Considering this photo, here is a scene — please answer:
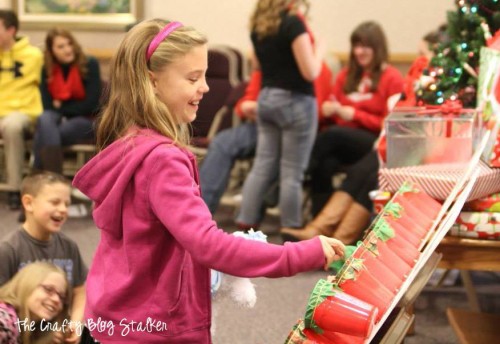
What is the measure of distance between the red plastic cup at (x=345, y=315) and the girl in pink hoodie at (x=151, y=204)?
0.09m

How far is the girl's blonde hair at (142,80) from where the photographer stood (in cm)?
178

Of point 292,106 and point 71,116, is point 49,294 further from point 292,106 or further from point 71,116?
point 71,116

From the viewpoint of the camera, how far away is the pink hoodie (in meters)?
1.67

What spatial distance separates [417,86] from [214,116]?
8.53ft

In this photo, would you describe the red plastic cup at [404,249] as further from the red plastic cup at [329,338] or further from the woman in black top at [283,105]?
the woman in black top at [283,105]

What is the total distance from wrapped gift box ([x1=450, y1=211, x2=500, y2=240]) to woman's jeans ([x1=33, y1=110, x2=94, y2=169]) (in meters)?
3.44

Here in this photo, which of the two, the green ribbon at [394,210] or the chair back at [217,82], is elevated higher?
the green ribbon at [394,210]

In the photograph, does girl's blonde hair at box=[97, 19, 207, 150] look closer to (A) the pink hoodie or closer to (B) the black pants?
(A) the pink hoodie

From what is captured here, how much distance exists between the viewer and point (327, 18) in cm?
667

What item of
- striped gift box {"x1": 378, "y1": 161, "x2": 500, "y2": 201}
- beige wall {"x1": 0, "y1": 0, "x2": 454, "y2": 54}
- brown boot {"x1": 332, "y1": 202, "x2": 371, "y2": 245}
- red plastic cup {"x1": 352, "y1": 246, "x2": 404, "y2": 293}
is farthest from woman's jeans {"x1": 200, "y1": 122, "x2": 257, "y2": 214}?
red plastic cup {"x1": 352, "y1": 246, "x2": 404, "y2": 293}

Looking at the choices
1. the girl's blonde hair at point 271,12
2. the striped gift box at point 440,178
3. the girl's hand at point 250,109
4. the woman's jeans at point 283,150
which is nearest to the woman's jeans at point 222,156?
the girl's hand at point 250,109

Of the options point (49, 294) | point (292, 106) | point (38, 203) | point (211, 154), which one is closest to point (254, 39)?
point (292, 106)

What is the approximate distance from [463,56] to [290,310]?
1.33m

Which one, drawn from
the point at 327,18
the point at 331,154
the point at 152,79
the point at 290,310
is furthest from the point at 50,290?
the point at 327,18
